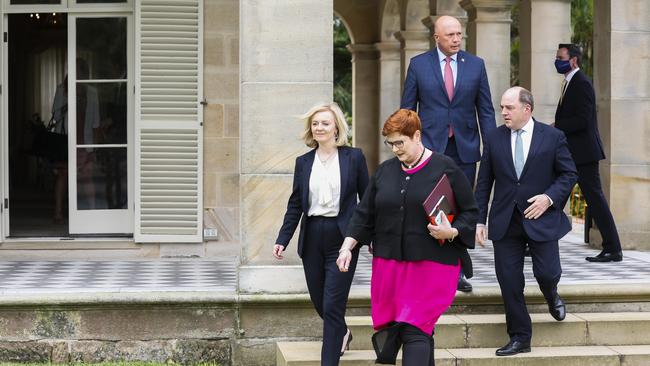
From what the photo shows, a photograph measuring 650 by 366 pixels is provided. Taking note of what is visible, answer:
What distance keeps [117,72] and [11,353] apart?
394cm

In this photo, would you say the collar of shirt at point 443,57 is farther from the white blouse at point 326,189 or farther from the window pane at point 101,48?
the window pane at point 101,48

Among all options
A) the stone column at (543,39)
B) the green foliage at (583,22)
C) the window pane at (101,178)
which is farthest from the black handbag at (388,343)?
the green foliage at (583,22)

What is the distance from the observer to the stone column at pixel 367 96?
2511 centimetres

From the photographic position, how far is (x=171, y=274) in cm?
1123

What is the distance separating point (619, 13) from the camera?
1346 cm

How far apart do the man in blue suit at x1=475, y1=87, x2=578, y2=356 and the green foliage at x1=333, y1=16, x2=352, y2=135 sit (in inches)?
1291

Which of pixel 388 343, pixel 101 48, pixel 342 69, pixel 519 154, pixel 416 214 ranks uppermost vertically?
pixel 342 69

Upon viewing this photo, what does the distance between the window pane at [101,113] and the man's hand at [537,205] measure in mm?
5351

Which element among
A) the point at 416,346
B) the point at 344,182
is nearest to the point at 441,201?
the point at 416,346

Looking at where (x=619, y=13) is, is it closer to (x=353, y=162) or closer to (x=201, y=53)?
(x=201, y=53)

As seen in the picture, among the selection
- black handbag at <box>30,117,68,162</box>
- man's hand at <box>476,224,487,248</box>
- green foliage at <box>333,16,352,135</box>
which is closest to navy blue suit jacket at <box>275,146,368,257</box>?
man's hand at <box>476,224,487,248</box>

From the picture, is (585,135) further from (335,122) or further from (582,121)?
(335,122)

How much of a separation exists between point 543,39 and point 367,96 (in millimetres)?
8516

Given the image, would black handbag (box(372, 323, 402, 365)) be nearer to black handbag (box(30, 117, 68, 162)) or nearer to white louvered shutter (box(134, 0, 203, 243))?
white louvered shutter (box(134, 0, 203, 243))
